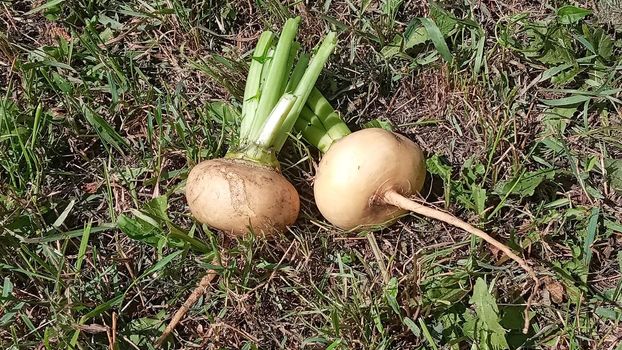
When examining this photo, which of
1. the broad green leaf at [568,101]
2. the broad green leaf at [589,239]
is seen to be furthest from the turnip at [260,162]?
the broad green leaf at [589,239]

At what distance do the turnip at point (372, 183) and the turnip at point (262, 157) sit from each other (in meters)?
0.19

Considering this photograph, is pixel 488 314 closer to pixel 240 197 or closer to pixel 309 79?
pixel 240 197

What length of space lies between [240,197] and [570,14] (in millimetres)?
1615

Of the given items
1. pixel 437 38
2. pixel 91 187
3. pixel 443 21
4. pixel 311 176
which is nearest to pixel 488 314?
pixel 311 176

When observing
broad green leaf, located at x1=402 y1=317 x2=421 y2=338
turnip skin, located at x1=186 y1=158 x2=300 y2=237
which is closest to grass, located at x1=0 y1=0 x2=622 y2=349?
broad green leaf, located at x1=402 y1=317 x2=421 y2=338

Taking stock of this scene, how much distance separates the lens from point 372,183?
2803 millimetres

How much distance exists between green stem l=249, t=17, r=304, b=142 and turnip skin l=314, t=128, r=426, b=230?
1.03 ft

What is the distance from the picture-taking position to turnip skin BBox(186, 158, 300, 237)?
9.20 ft

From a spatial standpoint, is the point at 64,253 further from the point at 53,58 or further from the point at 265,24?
the point at 265,24

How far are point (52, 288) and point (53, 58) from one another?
1054 millimetres

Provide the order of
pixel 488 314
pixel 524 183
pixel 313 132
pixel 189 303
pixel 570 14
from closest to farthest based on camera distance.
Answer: pixel 488 314, pixel 189 303, pixel 524 183, pixel 313 132, pixel 570 14

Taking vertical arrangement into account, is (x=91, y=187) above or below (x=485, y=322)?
above

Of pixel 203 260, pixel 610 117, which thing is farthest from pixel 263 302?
pixel 610 117

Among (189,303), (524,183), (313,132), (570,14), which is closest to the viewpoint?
(189,303)
